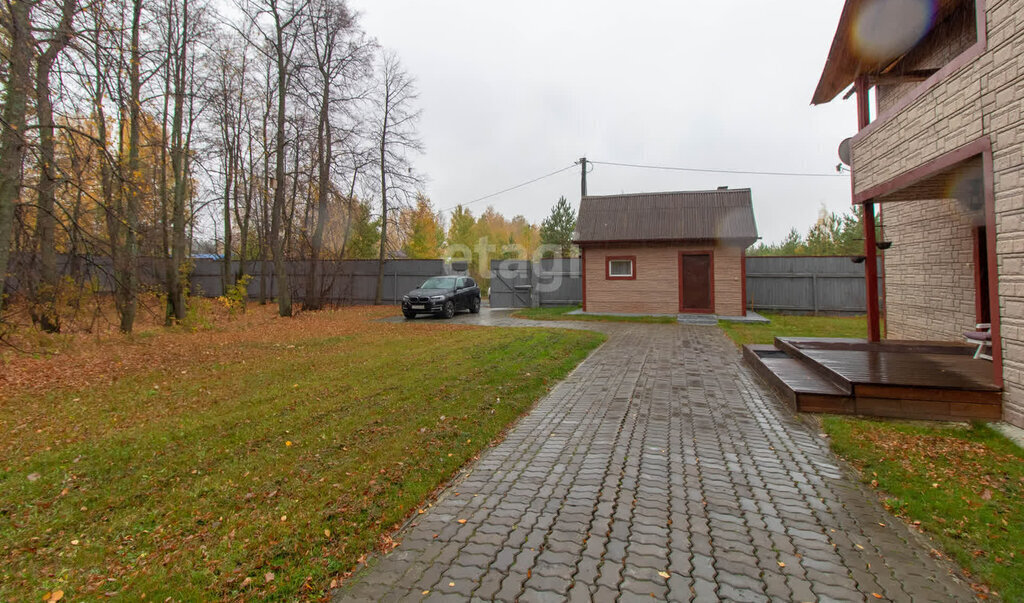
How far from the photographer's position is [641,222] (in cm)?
1797

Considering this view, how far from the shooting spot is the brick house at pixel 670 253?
1670cm

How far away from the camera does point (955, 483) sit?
11.1 ft

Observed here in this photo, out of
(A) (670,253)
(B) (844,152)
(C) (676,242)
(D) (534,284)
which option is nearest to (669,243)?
(C) (676,242)

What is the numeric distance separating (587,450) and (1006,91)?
197 inches

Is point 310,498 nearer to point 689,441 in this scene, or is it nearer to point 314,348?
point 689,441

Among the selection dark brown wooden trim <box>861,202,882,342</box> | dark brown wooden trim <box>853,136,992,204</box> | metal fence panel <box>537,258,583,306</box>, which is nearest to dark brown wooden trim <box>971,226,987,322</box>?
dark brown wooden trim <box>861,202,882,342</box>

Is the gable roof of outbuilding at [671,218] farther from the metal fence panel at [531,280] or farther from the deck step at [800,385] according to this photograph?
the deck step at [800,385]

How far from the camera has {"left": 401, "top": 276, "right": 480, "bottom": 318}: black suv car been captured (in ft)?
56.1

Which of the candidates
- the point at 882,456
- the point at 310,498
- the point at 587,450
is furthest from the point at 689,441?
the point at 310,498

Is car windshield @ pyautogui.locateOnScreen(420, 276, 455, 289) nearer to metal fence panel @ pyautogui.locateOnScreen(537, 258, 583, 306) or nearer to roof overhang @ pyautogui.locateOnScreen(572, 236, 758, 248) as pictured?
metal fence panel @ pyautogui.locateOnScreen(537, 258, 583, 306)

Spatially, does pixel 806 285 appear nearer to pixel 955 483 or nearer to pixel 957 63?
pixel 957 63

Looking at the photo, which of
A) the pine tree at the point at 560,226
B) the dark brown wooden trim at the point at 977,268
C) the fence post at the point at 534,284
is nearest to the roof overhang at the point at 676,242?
the fence post at the point at 534,284

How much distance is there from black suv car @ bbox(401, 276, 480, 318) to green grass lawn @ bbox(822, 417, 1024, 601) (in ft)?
44.9

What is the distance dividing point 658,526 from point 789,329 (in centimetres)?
1223
